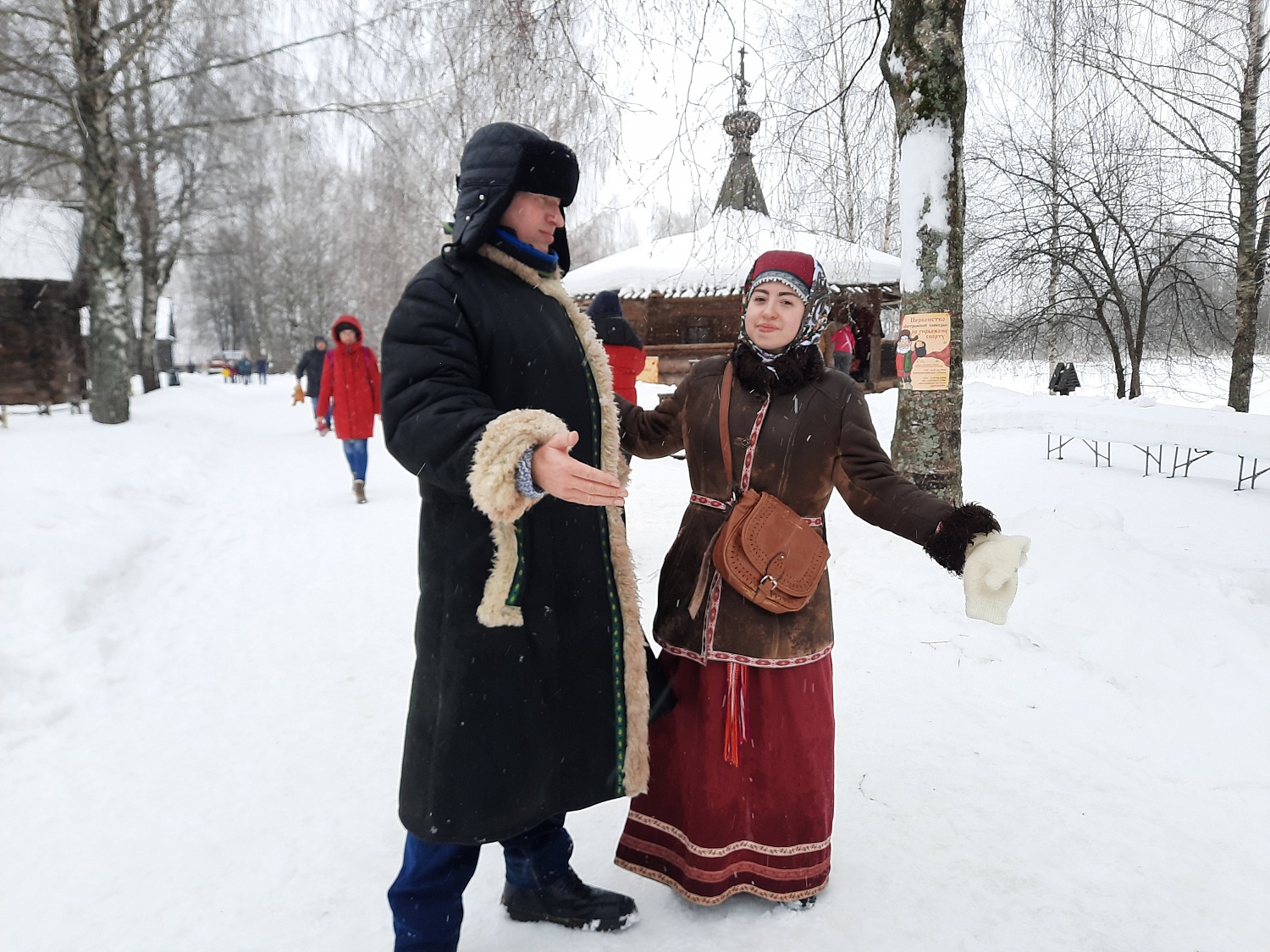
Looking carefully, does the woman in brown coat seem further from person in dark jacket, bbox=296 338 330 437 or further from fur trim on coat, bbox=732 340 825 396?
person in dark jacket, bbox=296 338 330 437

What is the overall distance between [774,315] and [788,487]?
19.6 inches

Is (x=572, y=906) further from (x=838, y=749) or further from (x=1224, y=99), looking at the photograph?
(x=1224, y=99)

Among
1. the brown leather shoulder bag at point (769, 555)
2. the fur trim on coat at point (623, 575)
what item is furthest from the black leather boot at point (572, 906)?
the brown leather shoulder bag at point (769, 555)

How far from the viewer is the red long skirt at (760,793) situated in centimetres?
221

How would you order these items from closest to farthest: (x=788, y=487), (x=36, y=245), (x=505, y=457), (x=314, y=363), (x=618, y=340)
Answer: (x=505, y=457) < (x=788, y=487) < (x=618, y=340) < (x=314, y=363) < (x=36, y=245)

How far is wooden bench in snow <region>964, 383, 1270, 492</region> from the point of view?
725 cm

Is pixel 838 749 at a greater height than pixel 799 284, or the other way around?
pixel 799 284

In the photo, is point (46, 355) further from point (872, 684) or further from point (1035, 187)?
point (1035, 187)

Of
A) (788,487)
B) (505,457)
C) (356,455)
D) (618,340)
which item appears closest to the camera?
(505,457)

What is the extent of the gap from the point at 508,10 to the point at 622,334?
202cm

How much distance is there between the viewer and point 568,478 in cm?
145

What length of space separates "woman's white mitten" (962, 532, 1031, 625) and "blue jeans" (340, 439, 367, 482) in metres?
7.14

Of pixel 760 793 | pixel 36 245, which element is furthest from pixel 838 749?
pixel 36 245

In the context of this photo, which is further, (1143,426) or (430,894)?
(1143,426)
